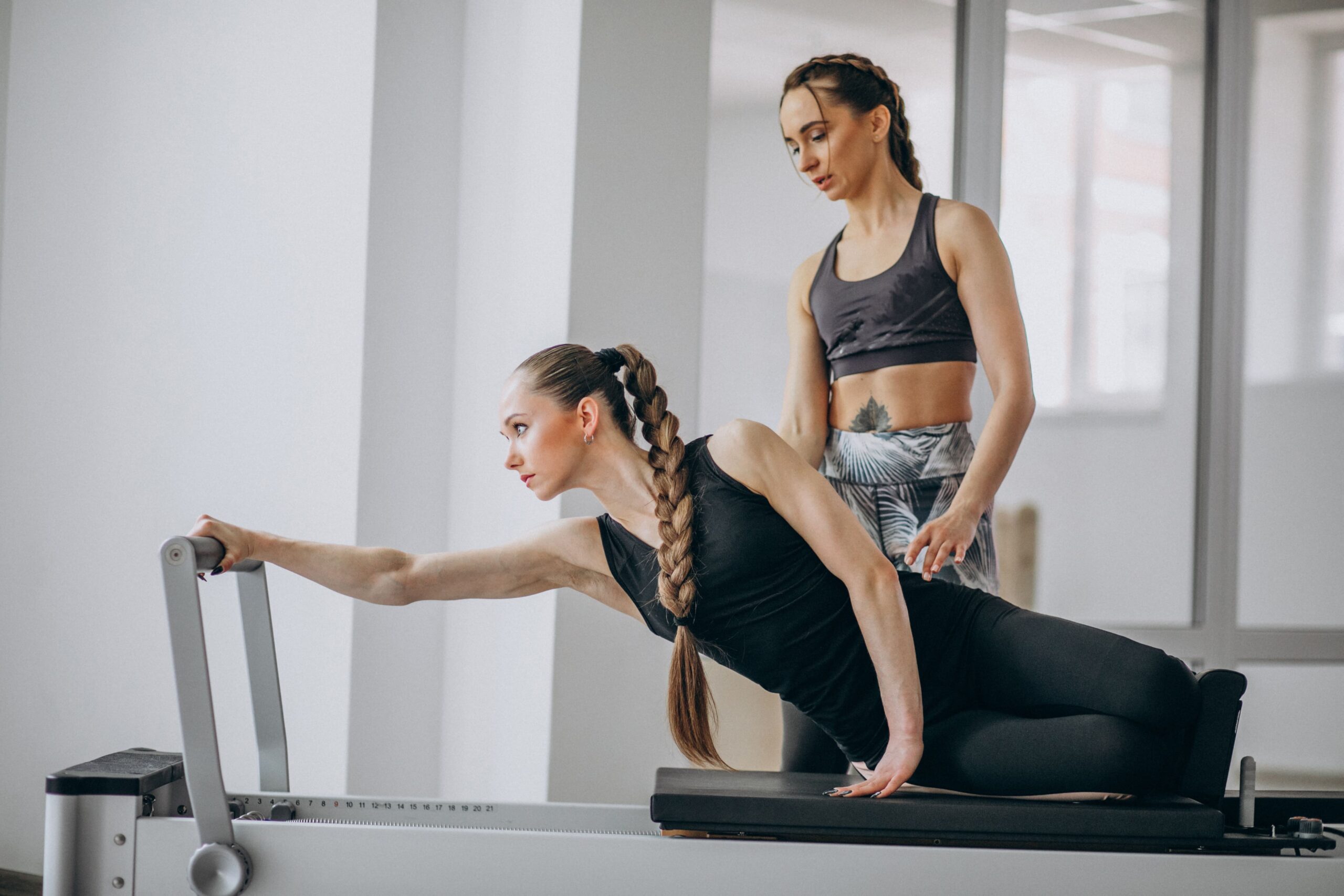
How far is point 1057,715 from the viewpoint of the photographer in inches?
59.2

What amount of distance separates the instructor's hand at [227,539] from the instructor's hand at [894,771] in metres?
0.90

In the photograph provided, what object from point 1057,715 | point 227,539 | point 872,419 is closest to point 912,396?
A: point 872,419

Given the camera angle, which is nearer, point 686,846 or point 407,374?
point 686,846

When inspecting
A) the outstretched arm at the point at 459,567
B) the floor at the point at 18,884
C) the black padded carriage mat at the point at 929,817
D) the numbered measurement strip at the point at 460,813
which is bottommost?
the floor at the point at 18,884

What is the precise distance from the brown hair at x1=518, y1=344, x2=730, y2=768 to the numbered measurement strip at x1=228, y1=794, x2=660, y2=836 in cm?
19

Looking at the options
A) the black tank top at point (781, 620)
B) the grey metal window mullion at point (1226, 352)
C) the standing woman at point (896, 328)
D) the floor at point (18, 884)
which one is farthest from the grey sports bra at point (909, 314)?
the floor at point (18, 884)

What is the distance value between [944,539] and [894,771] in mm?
350

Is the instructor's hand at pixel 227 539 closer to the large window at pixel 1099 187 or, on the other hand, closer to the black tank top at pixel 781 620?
the black tank top at pixel 781 620

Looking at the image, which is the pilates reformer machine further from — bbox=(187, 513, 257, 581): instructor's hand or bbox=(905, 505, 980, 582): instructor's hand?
bbox=(905, 505, 980, 582): instructor's hand

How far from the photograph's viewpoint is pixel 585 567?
1639 mm

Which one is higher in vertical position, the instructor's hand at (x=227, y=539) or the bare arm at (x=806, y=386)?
the bare arm at (x=806, y=386)

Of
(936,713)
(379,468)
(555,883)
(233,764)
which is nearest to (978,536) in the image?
(936,713)

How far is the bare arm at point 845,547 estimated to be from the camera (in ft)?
4.74

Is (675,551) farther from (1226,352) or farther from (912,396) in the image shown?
(1226,352)
